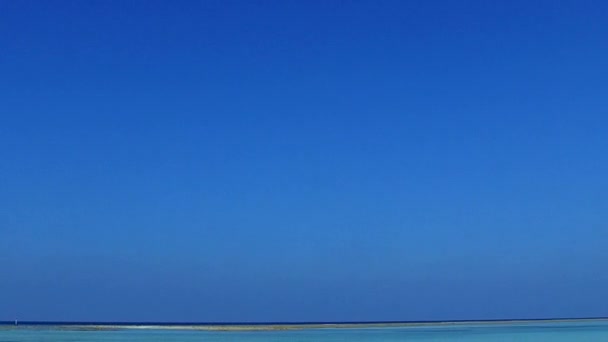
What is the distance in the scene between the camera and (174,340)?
2570 cm

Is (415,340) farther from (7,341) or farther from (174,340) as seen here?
(7,341)

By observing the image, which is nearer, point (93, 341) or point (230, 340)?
point (93, 341)

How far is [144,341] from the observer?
82.3 feet

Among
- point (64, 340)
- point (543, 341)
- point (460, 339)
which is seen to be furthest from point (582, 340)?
point (64, 340)

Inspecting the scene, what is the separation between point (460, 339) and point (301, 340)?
17.1ft

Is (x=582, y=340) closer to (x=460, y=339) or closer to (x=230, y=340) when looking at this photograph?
(x=460, y=339)

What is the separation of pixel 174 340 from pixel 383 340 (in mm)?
6586

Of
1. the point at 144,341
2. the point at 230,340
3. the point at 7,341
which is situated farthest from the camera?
the point at 230,340

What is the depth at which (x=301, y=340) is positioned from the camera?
83.1ft

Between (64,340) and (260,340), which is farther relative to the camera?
(260,340)

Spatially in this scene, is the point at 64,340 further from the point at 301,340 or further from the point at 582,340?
the point at 582,340

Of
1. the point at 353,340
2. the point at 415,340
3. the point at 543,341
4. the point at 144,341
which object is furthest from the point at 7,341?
the point at 543,341

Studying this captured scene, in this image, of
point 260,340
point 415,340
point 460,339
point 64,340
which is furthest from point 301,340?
point 64,340

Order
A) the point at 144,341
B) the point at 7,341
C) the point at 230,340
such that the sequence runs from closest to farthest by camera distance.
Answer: the point at 7,341 → the point at 144,341 → the point at 230,340
